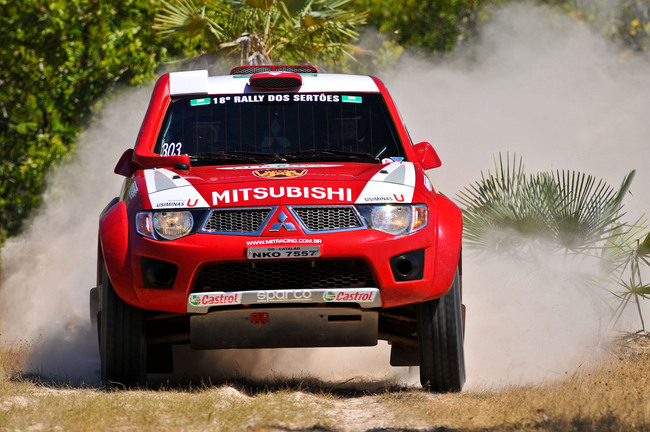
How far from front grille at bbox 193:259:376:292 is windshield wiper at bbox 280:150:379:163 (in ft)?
3.34

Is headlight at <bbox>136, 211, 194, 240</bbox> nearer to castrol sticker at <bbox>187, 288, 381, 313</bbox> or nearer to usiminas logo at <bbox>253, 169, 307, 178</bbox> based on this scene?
castrol sticker at <bbox>187, 288, 381, 313</bbox>

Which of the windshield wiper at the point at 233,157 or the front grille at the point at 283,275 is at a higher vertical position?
the windshield wiper at the point at 233,157

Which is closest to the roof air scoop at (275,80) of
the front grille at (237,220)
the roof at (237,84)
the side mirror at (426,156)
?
the roof at (237,84)

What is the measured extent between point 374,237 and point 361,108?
1676 millimetres

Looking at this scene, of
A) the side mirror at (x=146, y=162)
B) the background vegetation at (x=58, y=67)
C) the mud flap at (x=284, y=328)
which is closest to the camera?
the mud flap at (x=284, y=328)

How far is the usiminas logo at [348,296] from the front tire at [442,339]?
0.45m

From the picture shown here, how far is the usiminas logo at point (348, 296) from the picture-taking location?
246 inches

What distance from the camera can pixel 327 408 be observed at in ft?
20.6

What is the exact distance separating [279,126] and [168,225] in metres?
1.52

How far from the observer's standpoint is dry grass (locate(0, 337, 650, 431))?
561cm

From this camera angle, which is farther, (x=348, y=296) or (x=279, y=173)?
(x=279, y=173)

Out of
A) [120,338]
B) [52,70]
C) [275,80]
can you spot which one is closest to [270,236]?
[120,338]

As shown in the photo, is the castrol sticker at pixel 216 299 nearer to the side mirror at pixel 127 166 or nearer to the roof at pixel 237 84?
the side mirror at pixel 127 166

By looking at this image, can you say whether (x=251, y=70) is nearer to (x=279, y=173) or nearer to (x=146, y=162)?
(x=146, y=162)
